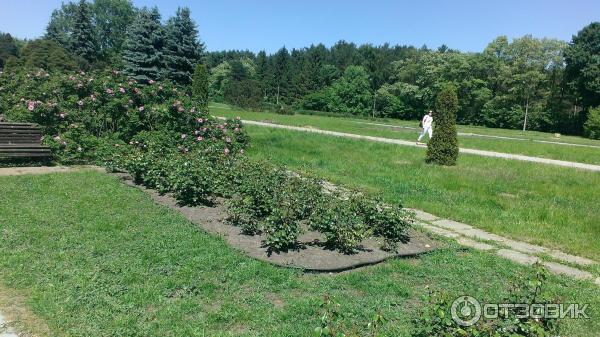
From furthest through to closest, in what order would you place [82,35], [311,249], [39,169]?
[82,35] < [39,169] < [311,249]

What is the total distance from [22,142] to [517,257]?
30.8 ft

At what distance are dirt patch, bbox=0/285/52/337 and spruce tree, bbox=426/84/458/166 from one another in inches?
407

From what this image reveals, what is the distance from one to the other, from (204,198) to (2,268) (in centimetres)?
280

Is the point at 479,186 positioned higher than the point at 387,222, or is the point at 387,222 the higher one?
the point at 387,222

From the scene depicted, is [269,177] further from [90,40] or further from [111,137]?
[90,40]

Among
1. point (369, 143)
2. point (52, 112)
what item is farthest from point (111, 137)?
point (369, 143)

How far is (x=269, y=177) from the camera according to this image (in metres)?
6.45

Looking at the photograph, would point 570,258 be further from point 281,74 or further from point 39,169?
point 281,74

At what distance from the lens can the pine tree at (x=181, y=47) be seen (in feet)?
110

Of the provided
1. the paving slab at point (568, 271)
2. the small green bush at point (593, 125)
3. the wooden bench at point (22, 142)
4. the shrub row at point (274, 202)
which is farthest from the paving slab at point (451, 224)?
the small green bush at point (593, 125)

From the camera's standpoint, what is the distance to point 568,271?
4.77 m

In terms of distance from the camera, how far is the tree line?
34188 mm

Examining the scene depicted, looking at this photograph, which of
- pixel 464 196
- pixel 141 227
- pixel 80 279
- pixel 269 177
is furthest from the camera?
pixel 464 196

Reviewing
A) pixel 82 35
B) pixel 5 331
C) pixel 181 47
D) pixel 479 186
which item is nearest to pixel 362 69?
pixel 82 35
